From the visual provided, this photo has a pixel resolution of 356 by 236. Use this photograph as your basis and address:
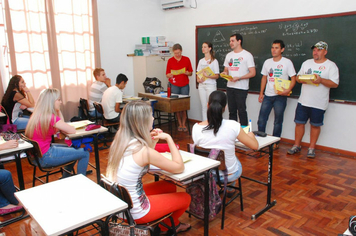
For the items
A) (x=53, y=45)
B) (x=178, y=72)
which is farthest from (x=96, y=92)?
(x=178, y=72)

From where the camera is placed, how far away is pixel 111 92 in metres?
4.82

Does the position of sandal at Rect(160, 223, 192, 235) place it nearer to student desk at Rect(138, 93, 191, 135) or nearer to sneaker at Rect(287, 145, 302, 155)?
sneaker at Rect(287, 145, 302, 155)

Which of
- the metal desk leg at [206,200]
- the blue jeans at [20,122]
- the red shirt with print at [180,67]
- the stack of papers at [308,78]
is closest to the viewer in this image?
the metal desk leg at [206,200]

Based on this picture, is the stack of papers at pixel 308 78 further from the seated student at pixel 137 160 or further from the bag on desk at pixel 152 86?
the seated student at pixel 137 160

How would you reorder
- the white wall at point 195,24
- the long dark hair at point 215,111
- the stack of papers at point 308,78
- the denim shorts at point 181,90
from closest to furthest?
the long dark hair at point 215,111 < the stack of papers at point 308,78 < the white wall at point 195,24 < the denim shorts at point 181,90

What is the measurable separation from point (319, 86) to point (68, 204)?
12.4 ft

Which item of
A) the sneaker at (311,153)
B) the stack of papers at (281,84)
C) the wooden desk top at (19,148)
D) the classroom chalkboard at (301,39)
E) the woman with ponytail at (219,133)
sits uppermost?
the classroom chalkboard at (301,39)

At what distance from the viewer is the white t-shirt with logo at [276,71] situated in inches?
178

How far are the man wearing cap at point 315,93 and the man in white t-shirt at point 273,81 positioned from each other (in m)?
0.22

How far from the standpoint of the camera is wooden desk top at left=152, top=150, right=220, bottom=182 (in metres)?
2.03

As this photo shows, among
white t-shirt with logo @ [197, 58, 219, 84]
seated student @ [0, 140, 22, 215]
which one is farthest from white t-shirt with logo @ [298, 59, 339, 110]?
seated student @ [0, 140, 22, 215]

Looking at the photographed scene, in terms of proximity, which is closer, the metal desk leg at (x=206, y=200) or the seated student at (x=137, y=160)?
the seated student at (x=137, y=160)

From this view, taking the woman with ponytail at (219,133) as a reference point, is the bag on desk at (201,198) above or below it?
below

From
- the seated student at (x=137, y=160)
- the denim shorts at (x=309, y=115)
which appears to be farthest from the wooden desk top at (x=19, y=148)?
the denim shorts at (x=309, y=115)
